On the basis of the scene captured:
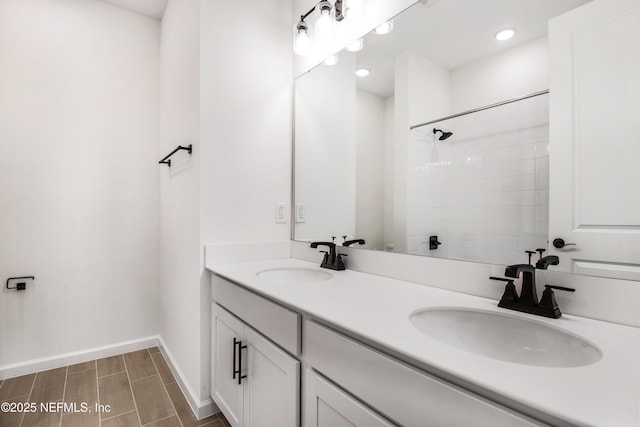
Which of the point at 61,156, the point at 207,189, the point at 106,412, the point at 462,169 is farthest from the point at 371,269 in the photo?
the point at 61,156

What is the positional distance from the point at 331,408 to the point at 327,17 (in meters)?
1.70

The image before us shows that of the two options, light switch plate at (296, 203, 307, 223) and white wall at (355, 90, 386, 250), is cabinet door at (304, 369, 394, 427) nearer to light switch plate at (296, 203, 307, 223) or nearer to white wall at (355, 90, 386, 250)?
white wall at (355, 90, 386, 250)

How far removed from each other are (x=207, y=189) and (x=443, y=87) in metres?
1.22

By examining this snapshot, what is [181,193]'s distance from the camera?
1905mm

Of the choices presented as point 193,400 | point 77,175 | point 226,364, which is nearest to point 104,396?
point 193,400

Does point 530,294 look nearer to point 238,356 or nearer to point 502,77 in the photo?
point 502,77

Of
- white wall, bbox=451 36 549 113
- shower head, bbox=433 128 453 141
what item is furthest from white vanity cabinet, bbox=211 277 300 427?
white wall, bbox=451 36 549 113

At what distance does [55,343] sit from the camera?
2.12m

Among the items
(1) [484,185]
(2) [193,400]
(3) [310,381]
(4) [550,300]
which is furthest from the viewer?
(2) [193,400]

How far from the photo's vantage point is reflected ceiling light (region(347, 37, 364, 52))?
61.0 inches

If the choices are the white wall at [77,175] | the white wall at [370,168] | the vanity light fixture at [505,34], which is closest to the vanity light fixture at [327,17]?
the white wall at [370,168]

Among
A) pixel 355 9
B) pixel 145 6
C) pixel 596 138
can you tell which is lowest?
pixel 596 138

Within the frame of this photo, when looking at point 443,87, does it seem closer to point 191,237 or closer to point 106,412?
point 191,237

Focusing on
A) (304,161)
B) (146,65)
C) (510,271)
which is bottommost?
(510,271)
